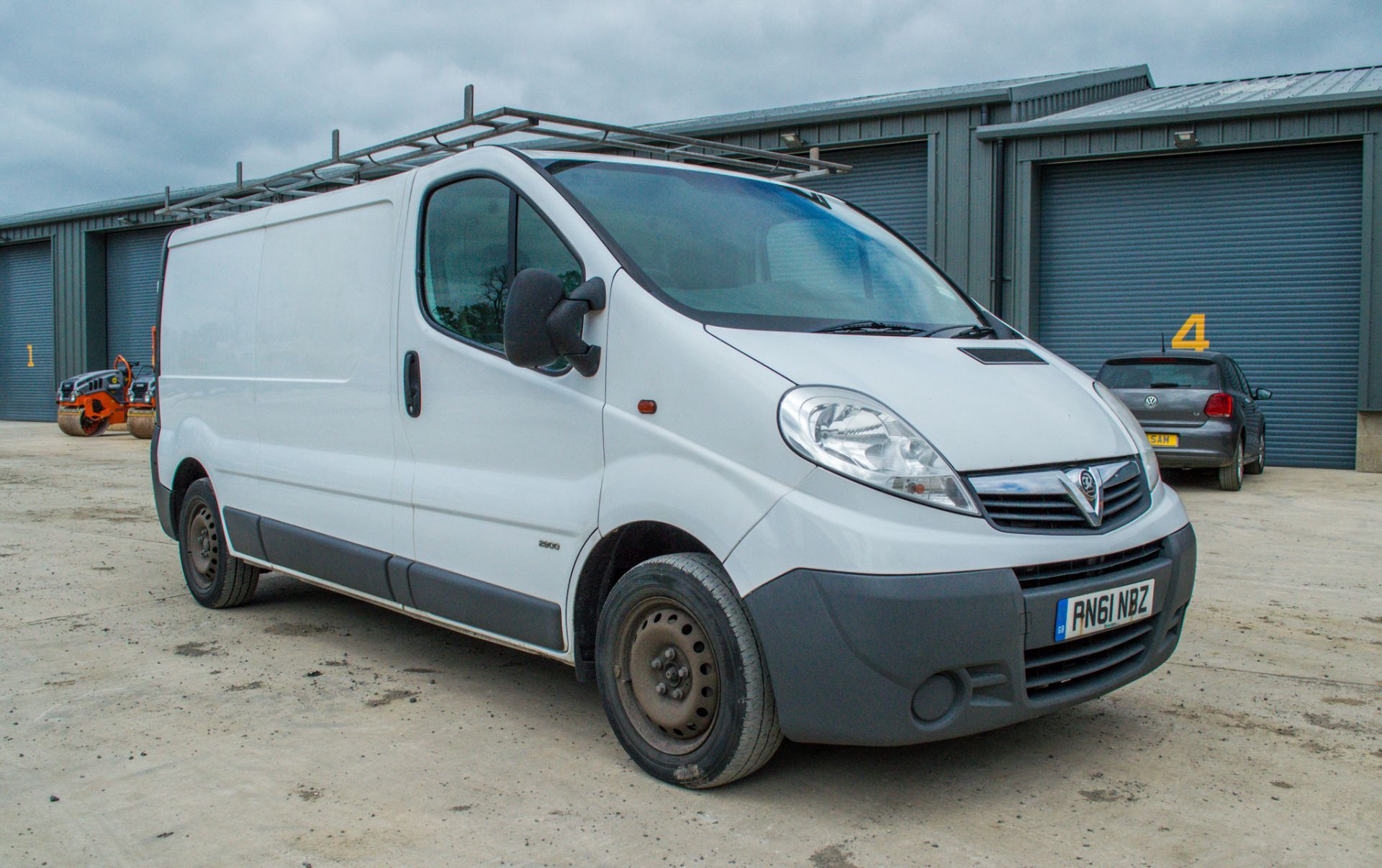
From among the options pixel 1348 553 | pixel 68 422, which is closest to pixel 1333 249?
pixel 1348 553

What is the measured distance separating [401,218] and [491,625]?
160cm

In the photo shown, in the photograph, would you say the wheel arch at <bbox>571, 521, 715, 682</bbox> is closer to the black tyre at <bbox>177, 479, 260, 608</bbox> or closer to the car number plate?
the car number plate

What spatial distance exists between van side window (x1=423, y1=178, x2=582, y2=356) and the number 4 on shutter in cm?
1330

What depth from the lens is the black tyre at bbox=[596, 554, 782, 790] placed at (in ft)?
9.42

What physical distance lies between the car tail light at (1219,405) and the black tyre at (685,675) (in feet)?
30.2

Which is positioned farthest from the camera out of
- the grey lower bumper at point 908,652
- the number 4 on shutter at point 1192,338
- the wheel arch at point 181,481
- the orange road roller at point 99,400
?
the orange road roller at point 99,400

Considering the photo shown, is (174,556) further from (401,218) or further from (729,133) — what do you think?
(729,133)

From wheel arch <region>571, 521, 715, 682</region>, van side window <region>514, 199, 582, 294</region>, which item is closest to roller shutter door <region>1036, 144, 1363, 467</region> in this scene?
van side window <region>514, 199, 582, 294</region>

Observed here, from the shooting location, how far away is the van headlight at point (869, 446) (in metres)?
2.74

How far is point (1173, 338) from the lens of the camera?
15133 mm

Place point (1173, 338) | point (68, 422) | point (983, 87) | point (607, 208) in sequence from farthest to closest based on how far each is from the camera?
point (68, 422) < point (983, 87) < point (1173, 338) < point (607, 208)

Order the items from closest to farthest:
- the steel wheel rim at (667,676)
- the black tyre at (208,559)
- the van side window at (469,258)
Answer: the steel wheel rim at (667,676)
the van side window at (469,258)
the black tyre at (208,559)

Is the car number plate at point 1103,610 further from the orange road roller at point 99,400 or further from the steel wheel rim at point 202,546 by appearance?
the orange road roller at point 99,400

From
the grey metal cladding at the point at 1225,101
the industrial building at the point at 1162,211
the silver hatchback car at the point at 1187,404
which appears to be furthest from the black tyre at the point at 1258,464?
the grey metal cladding at the point at 1225,101
